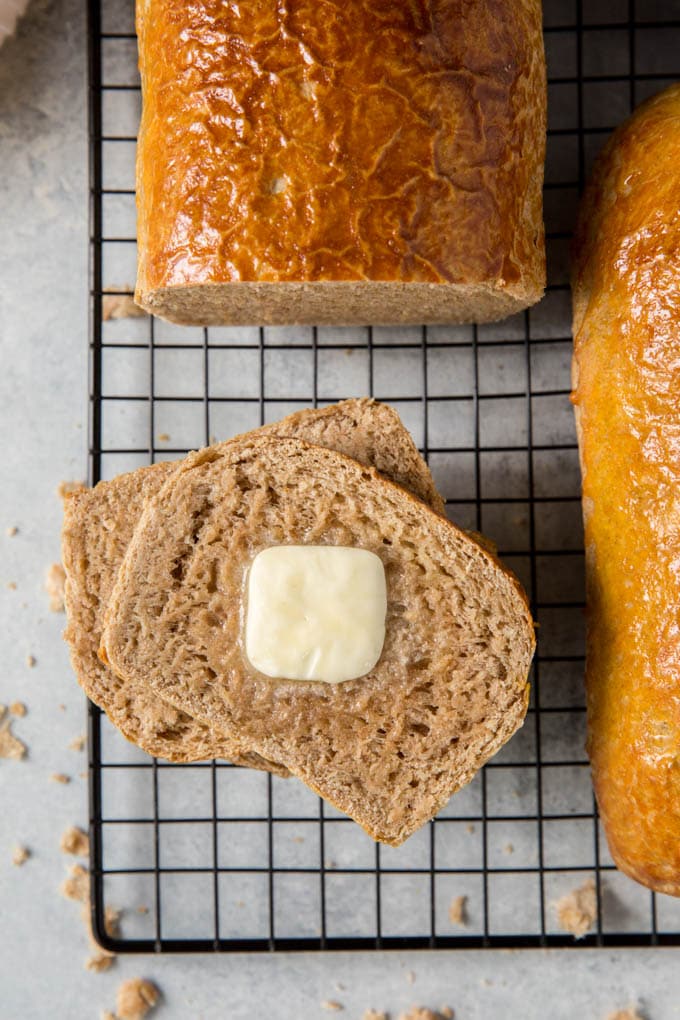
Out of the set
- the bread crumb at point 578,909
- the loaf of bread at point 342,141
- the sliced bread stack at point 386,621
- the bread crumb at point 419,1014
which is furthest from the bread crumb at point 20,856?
the loaf of bread at point 342,141

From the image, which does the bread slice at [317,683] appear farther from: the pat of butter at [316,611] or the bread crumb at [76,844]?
the bread crumb at [76,844]

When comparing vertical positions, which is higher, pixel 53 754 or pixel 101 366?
pixel 101 366

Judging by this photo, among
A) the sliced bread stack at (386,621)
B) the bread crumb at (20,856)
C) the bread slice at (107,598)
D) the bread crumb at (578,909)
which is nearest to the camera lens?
the sliced bread stack at (386,621)

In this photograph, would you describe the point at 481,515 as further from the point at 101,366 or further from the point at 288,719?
the point at 101,366

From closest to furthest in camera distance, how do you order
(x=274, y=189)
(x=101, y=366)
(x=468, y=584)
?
1. (x=274, y=189)
2. (x=468, y=584)
3. (x=101, y=366)

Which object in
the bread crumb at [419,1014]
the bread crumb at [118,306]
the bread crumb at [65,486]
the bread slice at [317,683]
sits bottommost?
the bread crumb at [419,1014]

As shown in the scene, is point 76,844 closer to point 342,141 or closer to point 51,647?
point 51,647

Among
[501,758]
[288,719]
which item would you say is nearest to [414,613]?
[288,719]

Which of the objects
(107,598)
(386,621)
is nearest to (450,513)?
(386,621)
